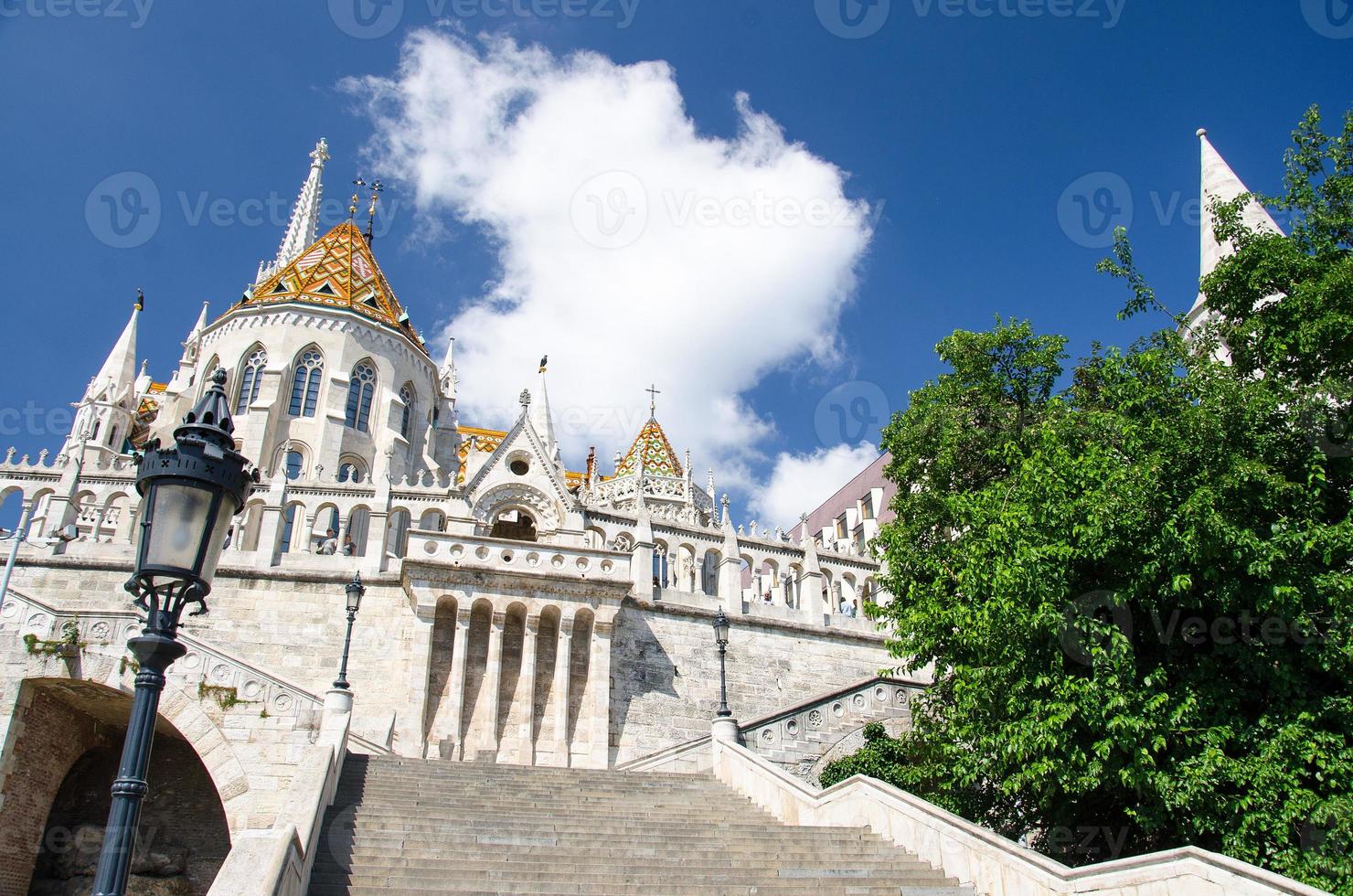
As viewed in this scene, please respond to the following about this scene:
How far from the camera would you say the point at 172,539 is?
584 centimetres

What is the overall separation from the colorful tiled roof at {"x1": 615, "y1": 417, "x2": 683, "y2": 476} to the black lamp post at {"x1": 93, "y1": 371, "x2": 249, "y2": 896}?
35.4 meters

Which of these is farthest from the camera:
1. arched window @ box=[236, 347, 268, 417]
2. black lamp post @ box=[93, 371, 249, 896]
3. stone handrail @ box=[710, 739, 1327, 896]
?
arched window @ box=[236, 347, 268, 417]

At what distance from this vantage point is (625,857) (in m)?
11.8

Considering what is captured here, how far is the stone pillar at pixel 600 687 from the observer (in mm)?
21438

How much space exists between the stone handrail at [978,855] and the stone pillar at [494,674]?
21.6 ft

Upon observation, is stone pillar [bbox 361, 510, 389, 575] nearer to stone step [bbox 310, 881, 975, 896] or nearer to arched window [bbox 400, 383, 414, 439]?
arched window [bbox 400, 383, 414, 439]

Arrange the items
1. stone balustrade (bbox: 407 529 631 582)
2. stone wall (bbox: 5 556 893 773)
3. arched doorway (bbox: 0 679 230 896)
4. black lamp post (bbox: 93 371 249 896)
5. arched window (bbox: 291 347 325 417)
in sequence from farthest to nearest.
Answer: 1. arched window (bbox: 291 347 325 417)
2. stone balustrade (bbox: 407 529 631 582)
3. stone wall (bbox: 5 556 893 773)
4. arched doorway (bbox: 0 679 230 896)
5. black lamp post (bbox: 93 371 249 896)

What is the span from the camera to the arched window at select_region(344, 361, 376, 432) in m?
35.2

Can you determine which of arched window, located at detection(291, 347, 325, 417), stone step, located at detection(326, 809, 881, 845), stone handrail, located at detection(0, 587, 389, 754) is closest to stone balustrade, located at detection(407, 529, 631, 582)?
stone handrail, located at detection(0, 587, 389, 754)

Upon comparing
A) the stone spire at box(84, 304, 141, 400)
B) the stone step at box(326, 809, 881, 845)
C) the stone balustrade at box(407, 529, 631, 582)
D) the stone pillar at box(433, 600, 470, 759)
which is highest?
the stone spire at box(84, 304, 141, 400)

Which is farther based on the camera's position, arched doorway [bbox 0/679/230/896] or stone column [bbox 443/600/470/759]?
stone column [bbox 443/600/470/759]

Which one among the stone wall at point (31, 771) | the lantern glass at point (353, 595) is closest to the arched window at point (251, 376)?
the stone wall at point (31, 771)

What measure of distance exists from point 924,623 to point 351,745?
10.7 m

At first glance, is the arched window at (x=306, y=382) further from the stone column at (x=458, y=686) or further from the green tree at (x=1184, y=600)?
the green tree at (x=1184, y=600)
